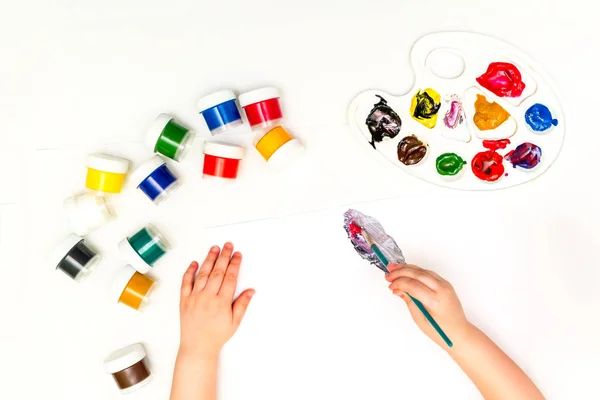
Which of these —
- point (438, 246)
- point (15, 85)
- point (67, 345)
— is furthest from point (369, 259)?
point (15, 85)

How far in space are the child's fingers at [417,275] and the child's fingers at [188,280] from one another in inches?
15.8

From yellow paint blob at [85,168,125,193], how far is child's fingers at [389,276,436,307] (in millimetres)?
A: 580

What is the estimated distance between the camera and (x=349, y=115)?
43.3 inches

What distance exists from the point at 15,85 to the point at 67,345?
563 millimetres

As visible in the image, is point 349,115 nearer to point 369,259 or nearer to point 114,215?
point 369,259

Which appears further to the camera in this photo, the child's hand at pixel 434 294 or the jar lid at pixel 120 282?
the jar lid at pixel 120 282

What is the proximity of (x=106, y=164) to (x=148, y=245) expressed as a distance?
18cm

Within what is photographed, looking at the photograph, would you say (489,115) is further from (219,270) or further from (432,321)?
(219,270)

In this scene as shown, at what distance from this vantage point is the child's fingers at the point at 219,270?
1067mm

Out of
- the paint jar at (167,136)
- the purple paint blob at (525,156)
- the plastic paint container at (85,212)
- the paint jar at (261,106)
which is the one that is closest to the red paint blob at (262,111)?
the paint jar at (261,106)

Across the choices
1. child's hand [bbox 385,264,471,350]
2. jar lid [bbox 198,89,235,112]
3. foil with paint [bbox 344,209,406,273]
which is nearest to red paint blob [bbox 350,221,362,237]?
foil with paint [bbox 344,209,406,273]

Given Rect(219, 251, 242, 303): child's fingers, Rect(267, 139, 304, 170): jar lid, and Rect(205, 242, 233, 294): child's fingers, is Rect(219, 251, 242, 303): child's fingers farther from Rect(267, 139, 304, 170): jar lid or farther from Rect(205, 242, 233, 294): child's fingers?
Rect(267, 139, 304, 170): jar lid

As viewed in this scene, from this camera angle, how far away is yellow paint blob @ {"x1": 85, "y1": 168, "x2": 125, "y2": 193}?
1.05 metres

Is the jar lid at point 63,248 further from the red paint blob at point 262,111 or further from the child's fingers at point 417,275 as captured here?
the child's fingers at point 417,275
